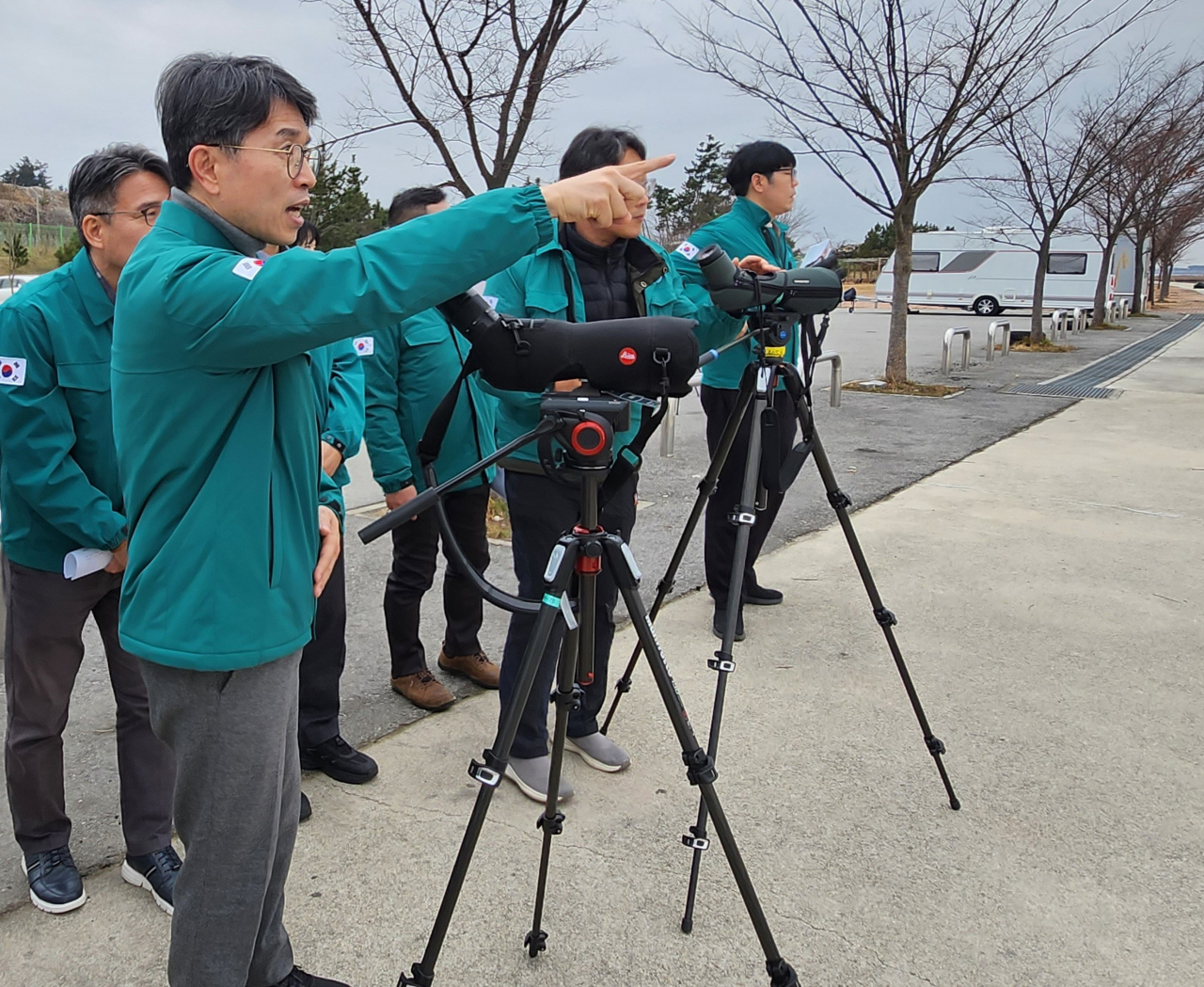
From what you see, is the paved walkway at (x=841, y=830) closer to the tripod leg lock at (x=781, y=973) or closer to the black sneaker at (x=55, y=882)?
the black sneaker at (x=55, y=882)

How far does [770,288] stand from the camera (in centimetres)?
283

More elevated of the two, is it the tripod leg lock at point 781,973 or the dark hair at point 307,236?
the dark hair at point 307,236

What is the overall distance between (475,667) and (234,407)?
2.26 metres

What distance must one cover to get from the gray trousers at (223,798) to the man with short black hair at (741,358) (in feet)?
7.44

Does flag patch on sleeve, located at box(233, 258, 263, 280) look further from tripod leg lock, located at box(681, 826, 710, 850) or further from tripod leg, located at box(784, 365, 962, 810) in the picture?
tripod leg, located at box(784, 365, 962, 810)

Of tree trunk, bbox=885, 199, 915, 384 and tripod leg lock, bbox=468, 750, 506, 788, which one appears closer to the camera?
tripod leg lock, bbox=468, 750, 506, 788

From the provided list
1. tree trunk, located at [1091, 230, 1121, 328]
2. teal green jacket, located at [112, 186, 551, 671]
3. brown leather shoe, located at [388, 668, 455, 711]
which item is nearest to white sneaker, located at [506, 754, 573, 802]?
brown leather shoe, located at [388, 668, 455, 711]

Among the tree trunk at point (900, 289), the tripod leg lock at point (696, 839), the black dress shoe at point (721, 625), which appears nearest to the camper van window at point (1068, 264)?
the tree trunk at point (900, 289)

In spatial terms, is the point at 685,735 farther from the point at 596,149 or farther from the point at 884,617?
the point at 596,149

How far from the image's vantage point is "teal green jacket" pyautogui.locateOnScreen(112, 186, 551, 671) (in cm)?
137

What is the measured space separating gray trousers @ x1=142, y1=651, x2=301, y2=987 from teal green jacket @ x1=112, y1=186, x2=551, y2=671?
0.08 metres

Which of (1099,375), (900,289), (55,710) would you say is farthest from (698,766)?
(1099,375)

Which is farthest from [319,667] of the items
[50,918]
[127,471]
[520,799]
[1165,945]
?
[1165,945]

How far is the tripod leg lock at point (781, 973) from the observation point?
1.96 metres
